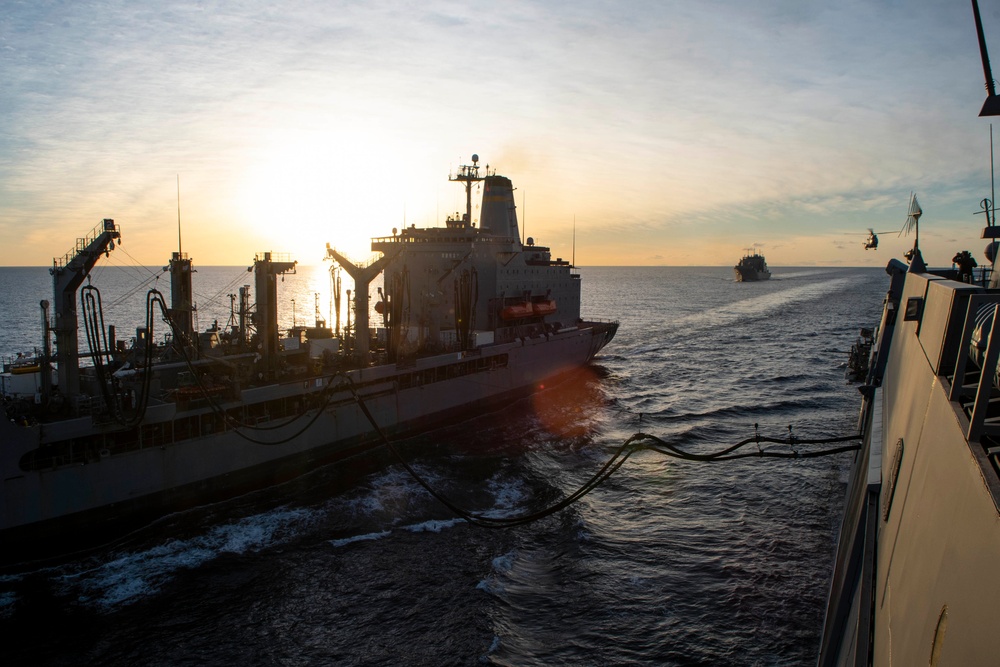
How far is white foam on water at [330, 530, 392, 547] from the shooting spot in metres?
16.5

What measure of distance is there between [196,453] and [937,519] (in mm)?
19221

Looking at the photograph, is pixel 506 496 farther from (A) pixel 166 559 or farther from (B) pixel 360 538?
(A) pixel 166 559

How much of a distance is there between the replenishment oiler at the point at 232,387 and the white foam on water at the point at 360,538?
424cm

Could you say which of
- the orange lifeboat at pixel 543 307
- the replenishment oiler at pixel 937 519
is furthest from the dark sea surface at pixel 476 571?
the orange lifeboat at pixel 543 307

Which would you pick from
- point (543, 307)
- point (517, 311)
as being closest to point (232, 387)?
point (517, 311)

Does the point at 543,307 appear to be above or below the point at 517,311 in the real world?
above

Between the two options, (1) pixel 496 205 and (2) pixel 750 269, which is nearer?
(1) pixel 496 205

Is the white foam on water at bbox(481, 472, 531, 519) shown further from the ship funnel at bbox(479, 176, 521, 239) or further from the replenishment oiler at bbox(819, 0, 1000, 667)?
the ship funnel at bbox(479, 176, 521, 239)

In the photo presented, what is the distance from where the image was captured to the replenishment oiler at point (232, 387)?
1587cm

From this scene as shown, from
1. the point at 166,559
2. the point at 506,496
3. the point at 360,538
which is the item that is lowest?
the point at 166,559

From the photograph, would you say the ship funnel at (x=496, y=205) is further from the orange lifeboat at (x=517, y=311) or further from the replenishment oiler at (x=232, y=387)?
the orange lifeboat at (x=517, y=311)

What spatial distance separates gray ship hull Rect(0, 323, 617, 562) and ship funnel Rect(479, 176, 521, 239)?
1169cm

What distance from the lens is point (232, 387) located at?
64.0 ft

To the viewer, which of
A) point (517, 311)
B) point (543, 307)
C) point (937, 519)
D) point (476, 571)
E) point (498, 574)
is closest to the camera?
point (937, 519)
